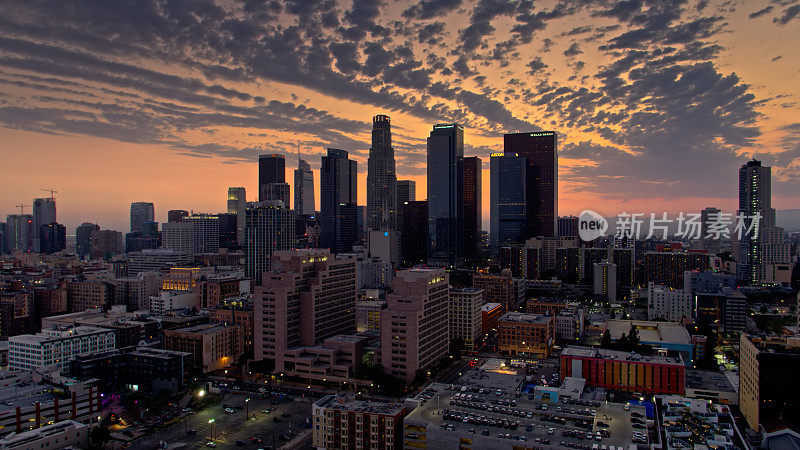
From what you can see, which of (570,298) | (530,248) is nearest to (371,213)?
(530,248)

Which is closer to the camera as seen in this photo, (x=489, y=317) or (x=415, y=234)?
(x=489, y=317)

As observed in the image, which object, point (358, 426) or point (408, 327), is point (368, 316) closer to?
point (408, 327)

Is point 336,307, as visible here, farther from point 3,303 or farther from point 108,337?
point 3,303

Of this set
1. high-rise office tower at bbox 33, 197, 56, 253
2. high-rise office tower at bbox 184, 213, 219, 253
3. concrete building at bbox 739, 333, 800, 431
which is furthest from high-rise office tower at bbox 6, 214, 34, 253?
concrete building at bbox 739, 333, 800, 431

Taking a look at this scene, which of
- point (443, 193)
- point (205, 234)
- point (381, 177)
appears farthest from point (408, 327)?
point (381, 177)

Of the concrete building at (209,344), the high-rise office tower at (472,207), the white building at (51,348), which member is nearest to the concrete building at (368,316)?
the concrete building at (209,344)

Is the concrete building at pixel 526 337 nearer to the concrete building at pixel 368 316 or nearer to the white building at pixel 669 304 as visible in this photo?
the concrete building at pixel 368 316
